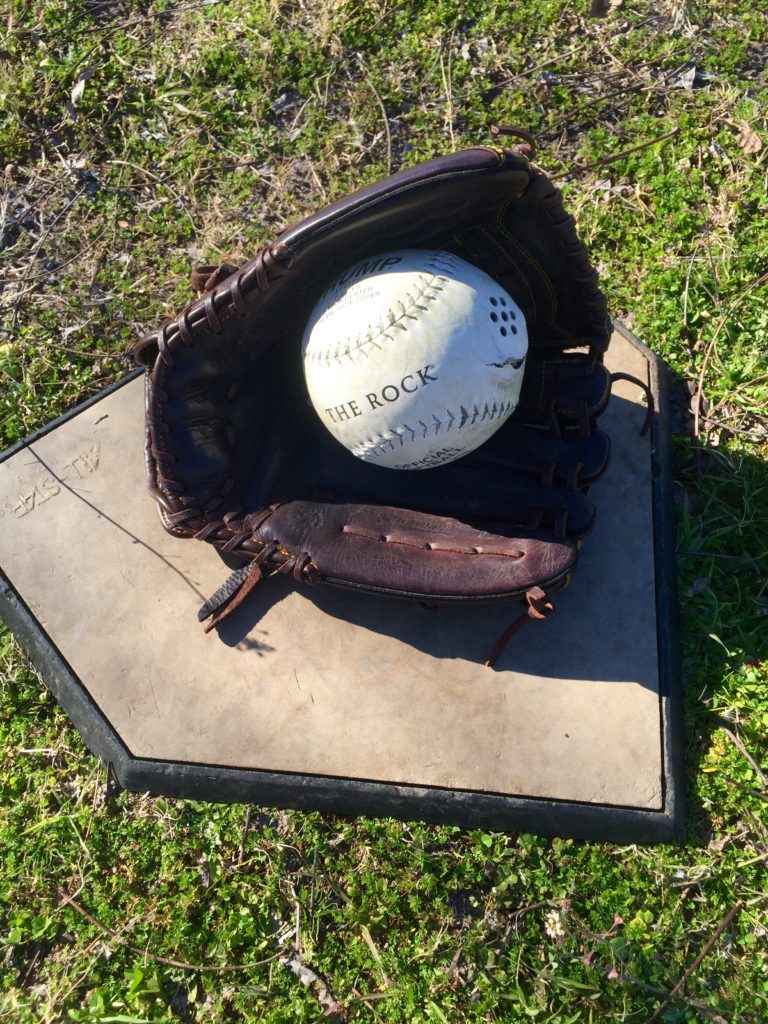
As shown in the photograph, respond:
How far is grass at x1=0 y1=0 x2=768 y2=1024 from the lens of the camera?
248cm

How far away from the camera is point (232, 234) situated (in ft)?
11.9

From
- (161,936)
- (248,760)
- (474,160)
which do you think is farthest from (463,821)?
(474,160)

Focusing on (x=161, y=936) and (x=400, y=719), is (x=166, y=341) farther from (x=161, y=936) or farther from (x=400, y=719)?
(x=161, y=936)

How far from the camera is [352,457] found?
2713 mm

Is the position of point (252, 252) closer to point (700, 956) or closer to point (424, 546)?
point (424, 546)

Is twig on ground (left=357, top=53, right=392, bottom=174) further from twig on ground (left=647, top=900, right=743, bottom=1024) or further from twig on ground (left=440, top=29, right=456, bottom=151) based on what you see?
twig on ground (left=647, top=900, right=743, bottom=1024)

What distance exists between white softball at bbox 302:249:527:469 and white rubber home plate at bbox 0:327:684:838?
761 millimetres

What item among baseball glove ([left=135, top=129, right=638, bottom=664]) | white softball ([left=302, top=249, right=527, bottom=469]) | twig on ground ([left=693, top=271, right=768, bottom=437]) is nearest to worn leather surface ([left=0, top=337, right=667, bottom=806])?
baseball glove ([left=135, top=129, right=638, bottom=664])

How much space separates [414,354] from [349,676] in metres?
1.14

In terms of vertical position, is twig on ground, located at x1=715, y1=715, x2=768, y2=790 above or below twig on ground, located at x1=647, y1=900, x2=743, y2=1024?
above

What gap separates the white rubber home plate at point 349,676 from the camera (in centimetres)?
250

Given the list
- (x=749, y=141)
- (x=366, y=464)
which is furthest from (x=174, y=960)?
(x=749, y=141)

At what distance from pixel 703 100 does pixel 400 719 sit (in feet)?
10.6

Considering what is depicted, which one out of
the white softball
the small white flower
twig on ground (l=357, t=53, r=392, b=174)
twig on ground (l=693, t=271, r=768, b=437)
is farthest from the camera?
twig on ground (l=357, t=53, r=392, b=174)
